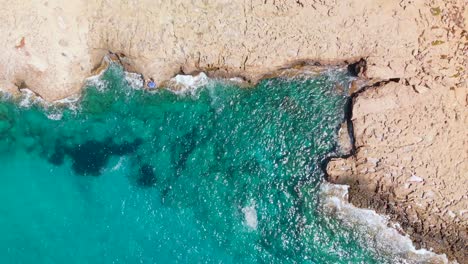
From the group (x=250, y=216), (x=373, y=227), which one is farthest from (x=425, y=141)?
(x=250, y=216)

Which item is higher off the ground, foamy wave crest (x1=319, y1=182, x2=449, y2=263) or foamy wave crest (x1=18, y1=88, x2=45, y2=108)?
foamy wave crest (x1=18, y1=88, x2=45, y2=108)

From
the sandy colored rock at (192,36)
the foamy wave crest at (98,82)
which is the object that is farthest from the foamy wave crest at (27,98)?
the foamy wave crest at (98,82)

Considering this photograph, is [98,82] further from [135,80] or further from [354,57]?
[354,57]

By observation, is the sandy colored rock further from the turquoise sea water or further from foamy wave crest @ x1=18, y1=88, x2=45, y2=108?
→ the turquoise sea water

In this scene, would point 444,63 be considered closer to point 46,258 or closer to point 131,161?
point 131,161

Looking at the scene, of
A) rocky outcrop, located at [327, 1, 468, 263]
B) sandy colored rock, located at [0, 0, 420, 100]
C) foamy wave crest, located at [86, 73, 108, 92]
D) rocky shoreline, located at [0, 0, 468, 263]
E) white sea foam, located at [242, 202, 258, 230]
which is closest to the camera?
rocky outcrop, located at [327, 1, 468, 263]

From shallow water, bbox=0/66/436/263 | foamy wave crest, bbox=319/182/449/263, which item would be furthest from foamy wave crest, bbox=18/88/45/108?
foamy wave crest, bbox=319/182/449/263
